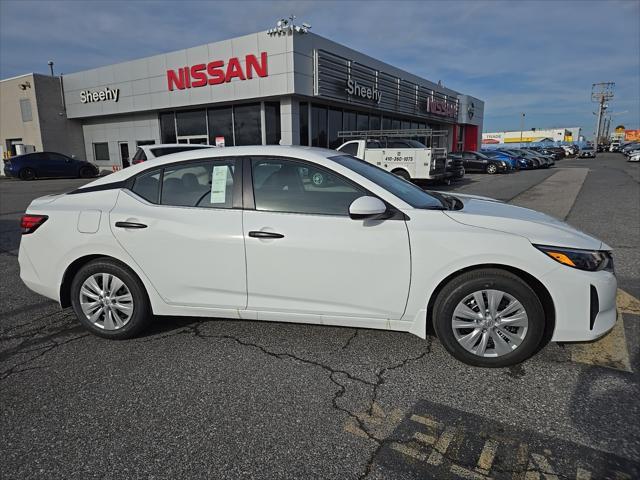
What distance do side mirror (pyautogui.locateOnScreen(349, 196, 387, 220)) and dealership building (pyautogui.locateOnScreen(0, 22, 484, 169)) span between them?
16.4 metres

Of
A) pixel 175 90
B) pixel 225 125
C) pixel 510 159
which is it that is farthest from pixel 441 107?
pixel 175 90

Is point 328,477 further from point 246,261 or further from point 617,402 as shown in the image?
point 617,402

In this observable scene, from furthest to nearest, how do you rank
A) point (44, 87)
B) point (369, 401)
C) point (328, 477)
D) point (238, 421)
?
point (44, 87), point (369, 401), point (238, 421), point (328, 477)

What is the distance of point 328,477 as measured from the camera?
210 centimetres

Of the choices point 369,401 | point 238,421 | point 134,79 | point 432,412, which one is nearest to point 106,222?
point 238,421

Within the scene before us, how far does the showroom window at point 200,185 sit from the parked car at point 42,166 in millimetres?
25242

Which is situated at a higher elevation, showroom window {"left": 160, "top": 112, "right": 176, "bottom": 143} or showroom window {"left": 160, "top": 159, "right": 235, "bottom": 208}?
showroom window {"left": 160, "top": 112, "right": 176, "bottom": 143}

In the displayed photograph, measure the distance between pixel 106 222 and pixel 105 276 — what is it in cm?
46

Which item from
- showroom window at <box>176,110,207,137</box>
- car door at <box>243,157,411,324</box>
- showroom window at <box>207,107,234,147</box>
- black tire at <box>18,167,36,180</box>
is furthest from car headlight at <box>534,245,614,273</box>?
black tire at <box>18,167,36,180</box>

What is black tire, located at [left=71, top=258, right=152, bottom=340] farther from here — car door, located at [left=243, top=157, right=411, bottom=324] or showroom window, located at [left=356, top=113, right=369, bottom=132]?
showroom window, located at [left=356, top=113, right=369, bottom=132]

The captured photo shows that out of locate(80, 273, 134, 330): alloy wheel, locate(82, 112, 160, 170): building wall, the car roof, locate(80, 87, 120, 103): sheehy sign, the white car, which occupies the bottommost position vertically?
locate(80, 273, 134, 330): alloy wheel

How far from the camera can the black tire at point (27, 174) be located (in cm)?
2370

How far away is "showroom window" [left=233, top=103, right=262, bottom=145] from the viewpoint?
20.4 metres

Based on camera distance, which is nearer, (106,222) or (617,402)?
(617,402)
